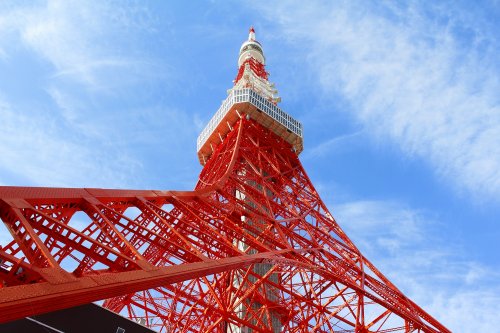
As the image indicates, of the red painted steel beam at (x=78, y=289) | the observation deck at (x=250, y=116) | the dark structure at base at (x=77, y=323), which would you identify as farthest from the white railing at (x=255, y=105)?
the red painted steel beam at (x=78, y=289)

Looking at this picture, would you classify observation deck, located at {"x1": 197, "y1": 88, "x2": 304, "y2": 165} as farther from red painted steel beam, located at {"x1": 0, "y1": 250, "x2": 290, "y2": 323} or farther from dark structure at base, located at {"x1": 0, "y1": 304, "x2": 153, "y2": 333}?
red painted steel beam, located at {"x1": 0, "y1": 250, "x2": 290, "y2": 323}

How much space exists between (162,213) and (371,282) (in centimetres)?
800

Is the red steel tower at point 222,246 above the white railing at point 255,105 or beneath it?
beneath

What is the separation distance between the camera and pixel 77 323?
865cm

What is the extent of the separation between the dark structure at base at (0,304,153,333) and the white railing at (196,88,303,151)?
16512mm

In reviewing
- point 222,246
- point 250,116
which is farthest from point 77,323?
point 250,116

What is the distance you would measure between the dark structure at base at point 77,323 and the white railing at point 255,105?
16512 mm

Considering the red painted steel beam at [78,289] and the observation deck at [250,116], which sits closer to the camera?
the red painted steel beam at [78,289]

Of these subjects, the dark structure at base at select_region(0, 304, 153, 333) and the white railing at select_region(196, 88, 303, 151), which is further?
the white railing at select_region(196, 88, 303, 151)

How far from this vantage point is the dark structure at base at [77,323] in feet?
26.3

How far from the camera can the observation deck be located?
24.5 meters

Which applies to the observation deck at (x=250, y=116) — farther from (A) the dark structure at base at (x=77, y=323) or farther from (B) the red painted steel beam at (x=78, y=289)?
(B) the red painted steel beam at (x=78, y=289)

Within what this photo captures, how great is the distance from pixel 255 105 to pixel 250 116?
2.02 feet

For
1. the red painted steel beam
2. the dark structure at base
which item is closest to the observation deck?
the dark structure at base
